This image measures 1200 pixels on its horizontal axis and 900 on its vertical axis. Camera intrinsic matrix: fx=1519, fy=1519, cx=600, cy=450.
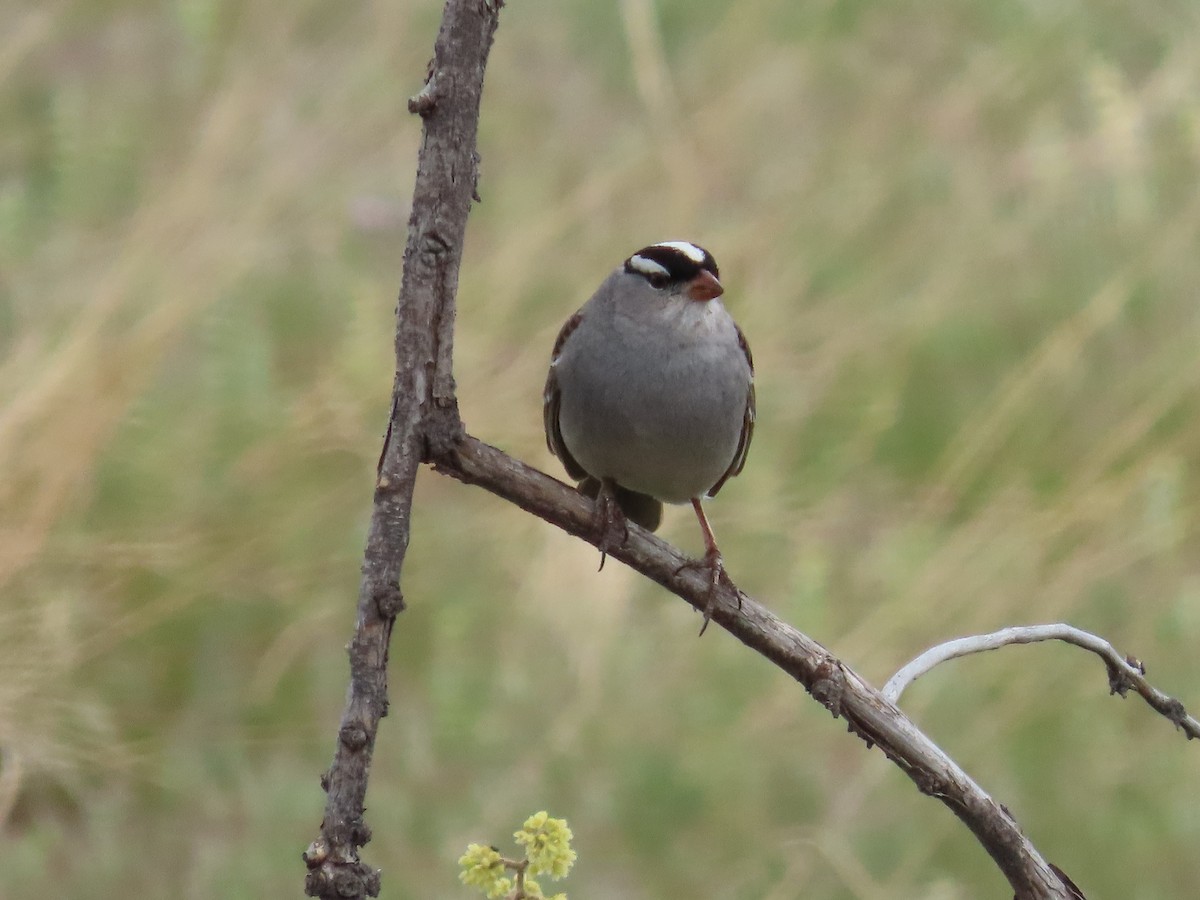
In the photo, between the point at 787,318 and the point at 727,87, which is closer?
the point at 787,318

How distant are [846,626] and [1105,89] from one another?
1681 mm

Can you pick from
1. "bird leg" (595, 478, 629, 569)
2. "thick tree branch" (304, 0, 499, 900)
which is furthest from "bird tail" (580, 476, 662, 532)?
"thick tree branch" (304, 0, 499, 900)

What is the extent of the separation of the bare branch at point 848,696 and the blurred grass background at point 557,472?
70.4 inches

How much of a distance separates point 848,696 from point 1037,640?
0.82 ft

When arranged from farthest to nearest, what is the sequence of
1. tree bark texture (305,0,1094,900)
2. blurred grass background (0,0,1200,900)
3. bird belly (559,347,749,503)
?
blurred grass background (0,0,1200,900), bird belly (559,347,749,503), tree bark texture (305,0,1094,900)

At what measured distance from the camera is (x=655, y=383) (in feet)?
9.33

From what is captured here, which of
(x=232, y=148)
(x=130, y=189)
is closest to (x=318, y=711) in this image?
(x=232, y=148)

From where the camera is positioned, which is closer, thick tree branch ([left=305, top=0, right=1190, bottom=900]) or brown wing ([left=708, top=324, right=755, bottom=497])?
thick tree branch ([left=305, top=0, right=1190, bottom=900])

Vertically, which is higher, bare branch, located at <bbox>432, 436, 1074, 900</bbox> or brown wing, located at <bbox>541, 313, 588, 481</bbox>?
brown wing, located at <bbox>541, 313, 588, 481</bbox>

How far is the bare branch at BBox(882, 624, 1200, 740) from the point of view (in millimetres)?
1814

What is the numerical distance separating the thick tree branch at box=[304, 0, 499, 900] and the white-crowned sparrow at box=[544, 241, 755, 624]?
128cm

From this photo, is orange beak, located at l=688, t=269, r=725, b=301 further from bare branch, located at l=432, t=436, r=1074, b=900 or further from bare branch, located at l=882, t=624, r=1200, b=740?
bare branch, located at l=882, t=624, r=1200, b=740

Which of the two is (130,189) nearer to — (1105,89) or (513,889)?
(1105,89)

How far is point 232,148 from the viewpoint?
13.2 feet
